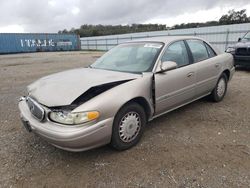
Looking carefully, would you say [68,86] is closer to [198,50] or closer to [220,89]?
[198,50]

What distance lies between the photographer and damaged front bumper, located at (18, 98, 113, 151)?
2.45 m

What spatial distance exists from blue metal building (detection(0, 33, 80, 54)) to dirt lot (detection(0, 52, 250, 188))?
3203 centimetres

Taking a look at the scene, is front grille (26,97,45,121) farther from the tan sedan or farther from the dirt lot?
the dirt lot

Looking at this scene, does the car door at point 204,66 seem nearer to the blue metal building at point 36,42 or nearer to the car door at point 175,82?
the car door at point 175,82

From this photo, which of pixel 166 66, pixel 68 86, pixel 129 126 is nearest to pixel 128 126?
pixel 129 126

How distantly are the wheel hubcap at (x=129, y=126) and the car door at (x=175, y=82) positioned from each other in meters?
0.45

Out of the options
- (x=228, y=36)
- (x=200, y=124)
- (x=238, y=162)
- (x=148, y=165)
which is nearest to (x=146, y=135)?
(x=148, y=165)

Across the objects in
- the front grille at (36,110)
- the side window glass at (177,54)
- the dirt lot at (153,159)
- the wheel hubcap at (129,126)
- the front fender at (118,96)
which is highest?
the side window glass at (177,54)

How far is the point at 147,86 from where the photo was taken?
3156 millimetres

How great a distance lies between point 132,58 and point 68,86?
136 centimetres

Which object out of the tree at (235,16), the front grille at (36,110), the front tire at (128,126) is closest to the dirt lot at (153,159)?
the front tire at (128,126)

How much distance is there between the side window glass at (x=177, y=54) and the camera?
3629mm

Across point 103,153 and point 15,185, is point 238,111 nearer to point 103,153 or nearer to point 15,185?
point 103,153

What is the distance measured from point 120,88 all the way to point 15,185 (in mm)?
1647
